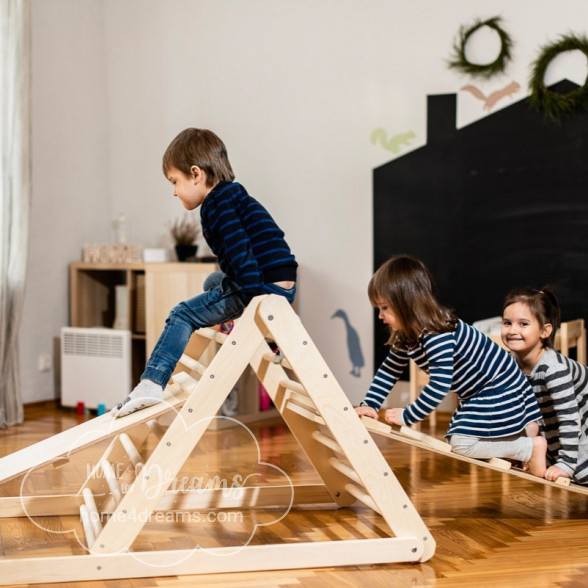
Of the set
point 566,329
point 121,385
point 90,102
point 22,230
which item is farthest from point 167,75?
point 566,329

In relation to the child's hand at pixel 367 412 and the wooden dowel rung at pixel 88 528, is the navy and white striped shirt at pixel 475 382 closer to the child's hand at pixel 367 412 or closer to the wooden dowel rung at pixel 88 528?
the child's hand at pixel 367 412

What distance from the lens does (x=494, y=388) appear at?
93.7 inches

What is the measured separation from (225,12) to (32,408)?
219 centimetres

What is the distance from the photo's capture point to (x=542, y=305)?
2.52 meters

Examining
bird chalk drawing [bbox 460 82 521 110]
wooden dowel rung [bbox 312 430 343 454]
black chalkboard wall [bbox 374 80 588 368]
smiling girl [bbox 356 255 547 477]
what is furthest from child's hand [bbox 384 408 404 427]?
bird chalk drawing [bbox 460 82 521 110]

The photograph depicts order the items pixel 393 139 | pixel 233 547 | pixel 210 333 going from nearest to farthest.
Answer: pixel 233 547 < pixel 210 333 < pixel 393 139

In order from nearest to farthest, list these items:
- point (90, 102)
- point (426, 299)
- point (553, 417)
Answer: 1. point (426, 299)
2. point (553, 417)
3. point (90, 102)

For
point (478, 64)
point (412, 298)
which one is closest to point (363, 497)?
point (412, 298)

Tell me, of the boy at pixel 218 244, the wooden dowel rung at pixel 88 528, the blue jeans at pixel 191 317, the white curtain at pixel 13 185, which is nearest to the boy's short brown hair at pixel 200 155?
the boy at pixel 218 244

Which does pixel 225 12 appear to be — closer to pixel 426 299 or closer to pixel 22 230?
pixel 22 230

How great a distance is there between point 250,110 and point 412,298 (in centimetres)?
242

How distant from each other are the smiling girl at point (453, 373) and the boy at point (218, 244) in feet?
0.90

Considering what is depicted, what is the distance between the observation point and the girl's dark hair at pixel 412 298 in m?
2.27

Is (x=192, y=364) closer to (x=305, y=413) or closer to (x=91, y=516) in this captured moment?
(x=305, y=413)
